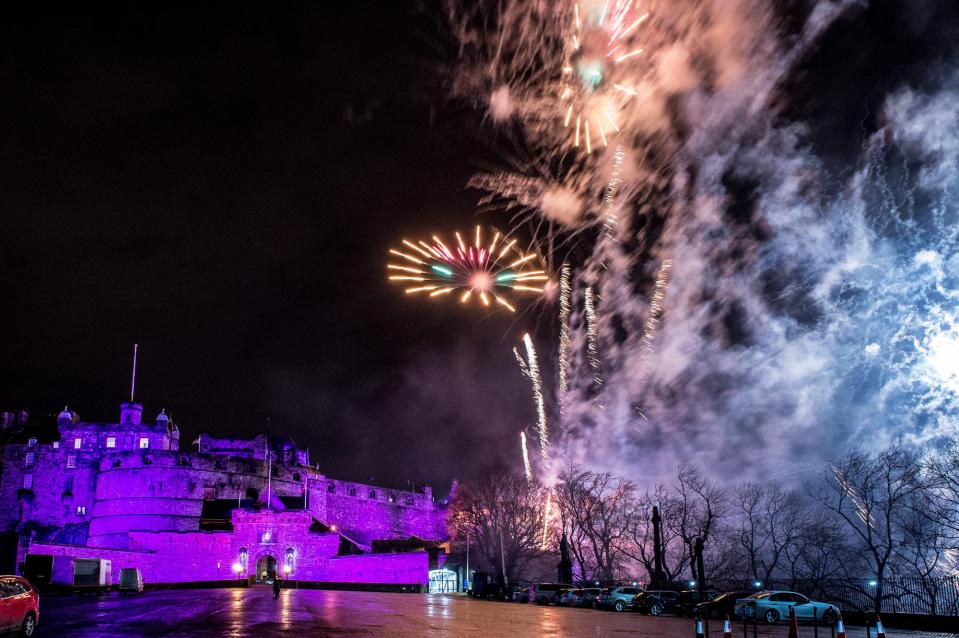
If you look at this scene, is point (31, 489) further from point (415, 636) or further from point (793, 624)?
point (793, 624)

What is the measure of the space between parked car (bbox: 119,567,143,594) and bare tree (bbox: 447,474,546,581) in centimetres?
2563

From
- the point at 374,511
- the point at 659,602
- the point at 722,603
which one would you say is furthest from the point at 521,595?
the point at 374,511

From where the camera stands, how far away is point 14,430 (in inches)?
3000

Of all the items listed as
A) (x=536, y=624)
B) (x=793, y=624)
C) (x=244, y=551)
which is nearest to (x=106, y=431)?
(x=244, y=551)

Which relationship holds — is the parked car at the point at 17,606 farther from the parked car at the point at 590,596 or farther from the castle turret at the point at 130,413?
the castle turret at the point at 130,413

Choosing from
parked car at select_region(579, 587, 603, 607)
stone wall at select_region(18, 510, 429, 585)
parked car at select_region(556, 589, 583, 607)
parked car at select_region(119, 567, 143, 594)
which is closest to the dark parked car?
parked car at select_region(556, 589, 583, 607)

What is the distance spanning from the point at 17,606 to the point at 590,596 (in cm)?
2471

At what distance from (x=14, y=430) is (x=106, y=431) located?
463 inches

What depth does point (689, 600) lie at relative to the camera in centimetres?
2795

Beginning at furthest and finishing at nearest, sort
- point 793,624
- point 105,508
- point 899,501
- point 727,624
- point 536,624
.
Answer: point 105,508 → point 899,501 → point 536,624 → point 793,624 → point 727,624

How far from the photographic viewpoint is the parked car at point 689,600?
27.7 meters

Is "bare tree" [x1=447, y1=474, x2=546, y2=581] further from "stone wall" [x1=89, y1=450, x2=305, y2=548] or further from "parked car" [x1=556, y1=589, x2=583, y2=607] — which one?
"stone wall" [x1=89, y1=450, x2=305, y2=548]

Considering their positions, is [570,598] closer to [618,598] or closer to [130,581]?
[618,598]

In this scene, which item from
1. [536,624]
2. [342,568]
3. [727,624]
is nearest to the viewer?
[727,624]
